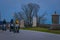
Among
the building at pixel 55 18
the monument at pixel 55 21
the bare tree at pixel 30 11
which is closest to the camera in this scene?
the monument at pixel 55 21

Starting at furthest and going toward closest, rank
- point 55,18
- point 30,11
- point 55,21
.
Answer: point 30,11 < point 55,18 < point 55,21

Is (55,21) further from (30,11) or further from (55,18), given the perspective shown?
(30,11)

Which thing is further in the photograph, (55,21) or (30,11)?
(30,11)

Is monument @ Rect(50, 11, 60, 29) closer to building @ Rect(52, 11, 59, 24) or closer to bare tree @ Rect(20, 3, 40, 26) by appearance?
building @ Rect(52, 11, 59, 24)

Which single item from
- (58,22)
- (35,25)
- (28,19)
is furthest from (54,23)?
(28,19)

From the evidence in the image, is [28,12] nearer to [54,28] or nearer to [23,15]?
[23,15]

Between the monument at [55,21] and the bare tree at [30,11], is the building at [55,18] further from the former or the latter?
the bare tree at [30,11]

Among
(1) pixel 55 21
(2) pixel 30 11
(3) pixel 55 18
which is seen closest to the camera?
(1) pixel 55 21

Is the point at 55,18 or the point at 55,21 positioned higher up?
the point at 55,18

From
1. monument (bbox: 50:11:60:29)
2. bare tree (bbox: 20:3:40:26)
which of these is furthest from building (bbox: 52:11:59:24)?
bare tree (bbox: 20:3:40:26)

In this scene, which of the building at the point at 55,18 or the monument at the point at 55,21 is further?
the building at the point at 55,18

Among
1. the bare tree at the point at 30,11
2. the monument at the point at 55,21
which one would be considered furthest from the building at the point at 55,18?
the bare tree at the point at 30,11

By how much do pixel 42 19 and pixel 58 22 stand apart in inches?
1874

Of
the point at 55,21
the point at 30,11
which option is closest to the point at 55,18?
the point at 55,21
